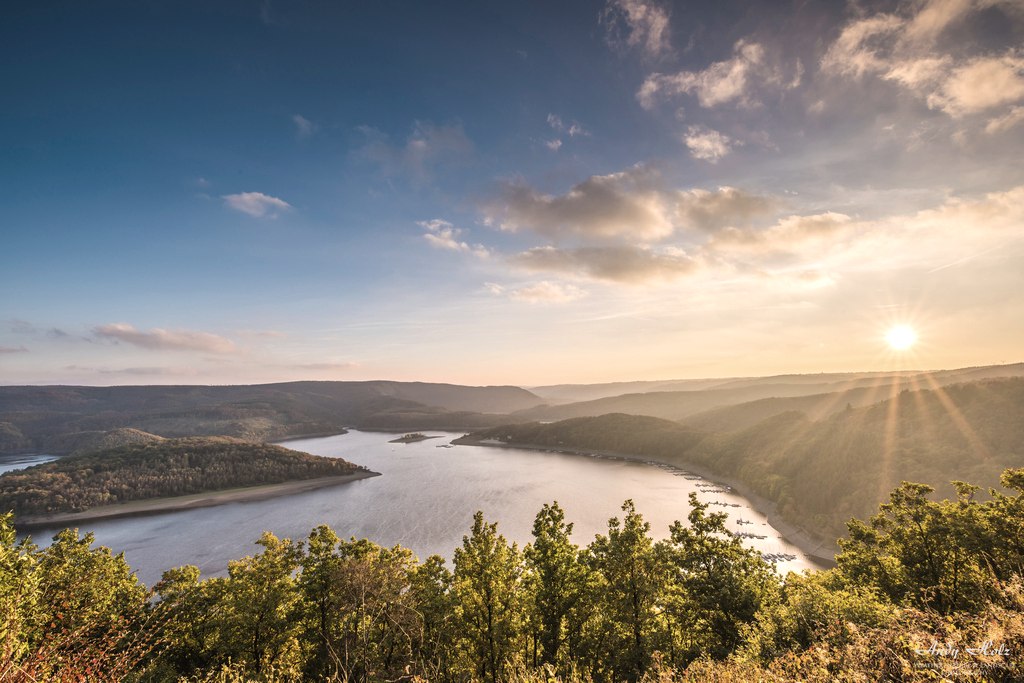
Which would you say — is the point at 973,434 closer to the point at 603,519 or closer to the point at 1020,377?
the point at 1020,377

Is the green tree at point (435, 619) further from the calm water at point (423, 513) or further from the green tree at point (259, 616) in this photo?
the calm water at point (423, 513)

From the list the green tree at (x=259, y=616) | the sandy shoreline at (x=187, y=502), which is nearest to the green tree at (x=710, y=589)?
the green tree at (x=259, y=616)

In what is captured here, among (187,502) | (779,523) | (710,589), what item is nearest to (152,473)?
(187,502)

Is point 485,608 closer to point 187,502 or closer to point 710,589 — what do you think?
point 710,589

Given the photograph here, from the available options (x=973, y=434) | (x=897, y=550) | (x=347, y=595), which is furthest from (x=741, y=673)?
(x=973, y=434)

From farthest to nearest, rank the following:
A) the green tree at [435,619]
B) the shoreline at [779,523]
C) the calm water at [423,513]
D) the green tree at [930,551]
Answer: the calm water at [423,513] → the shoreline at [779,523] → the green tree at [930,551] → the green tree at [435,619]

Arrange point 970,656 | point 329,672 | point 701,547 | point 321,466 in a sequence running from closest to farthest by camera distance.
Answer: point 970,656
point 329,672
point 701,547
point 321,466

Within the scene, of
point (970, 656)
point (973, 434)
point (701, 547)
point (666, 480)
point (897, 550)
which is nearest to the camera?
point (970, 656)

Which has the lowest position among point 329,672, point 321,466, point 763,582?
point 321,466
